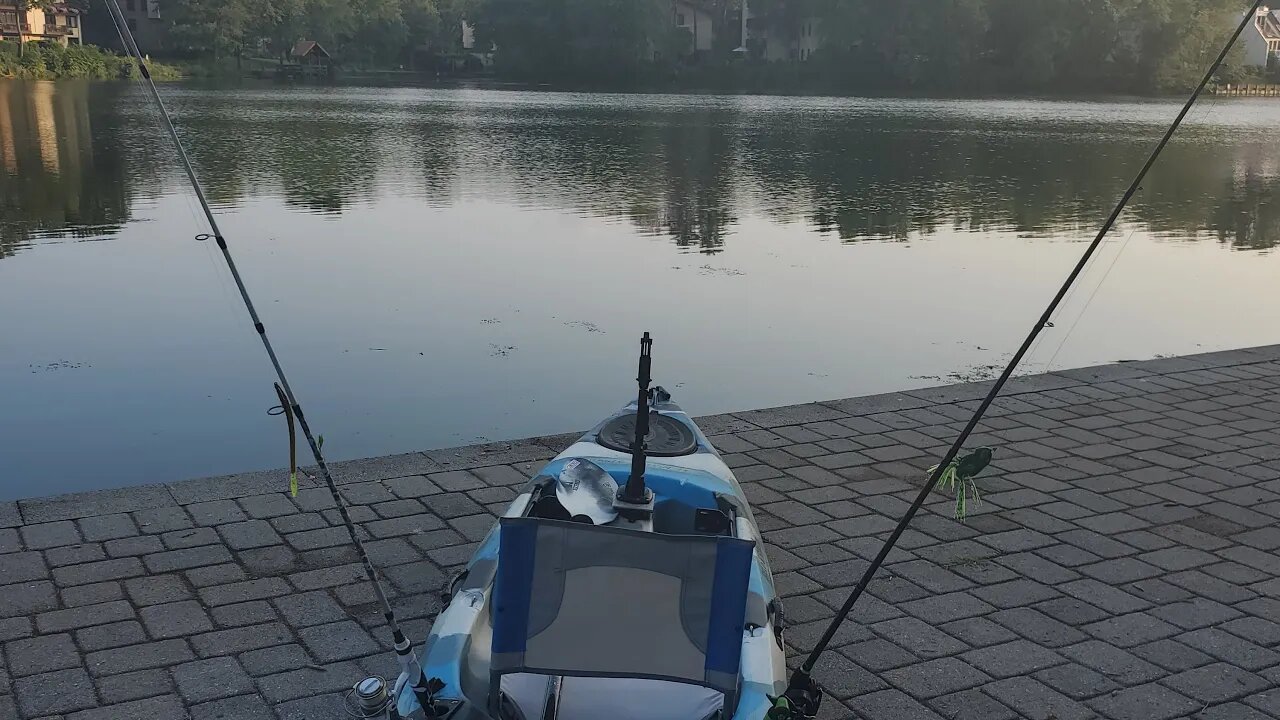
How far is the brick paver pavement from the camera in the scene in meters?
3.83

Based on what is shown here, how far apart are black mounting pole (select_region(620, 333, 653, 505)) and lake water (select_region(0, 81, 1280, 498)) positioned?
12.3ft

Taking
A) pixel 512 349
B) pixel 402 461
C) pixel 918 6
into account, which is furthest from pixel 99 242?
pixel 918 6

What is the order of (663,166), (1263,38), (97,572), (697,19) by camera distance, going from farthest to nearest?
(697,19), (1263,38), (663,166), (97,572)

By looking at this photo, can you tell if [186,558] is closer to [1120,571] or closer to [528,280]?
[1120,571]

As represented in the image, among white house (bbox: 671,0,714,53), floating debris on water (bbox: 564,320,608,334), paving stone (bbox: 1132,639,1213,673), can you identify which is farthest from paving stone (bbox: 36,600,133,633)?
white house (bbox: 671,0,714,53)

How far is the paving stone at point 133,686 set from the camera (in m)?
3.64

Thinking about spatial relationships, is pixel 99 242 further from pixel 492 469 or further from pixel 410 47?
pixel 410 47

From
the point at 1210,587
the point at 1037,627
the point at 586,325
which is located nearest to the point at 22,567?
the point at 1037,627

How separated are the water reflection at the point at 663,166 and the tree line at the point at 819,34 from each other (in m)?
21.7

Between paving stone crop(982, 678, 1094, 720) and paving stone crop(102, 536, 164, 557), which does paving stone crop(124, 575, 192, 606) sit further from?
paving stone crop(982, 678, 1094, 720)

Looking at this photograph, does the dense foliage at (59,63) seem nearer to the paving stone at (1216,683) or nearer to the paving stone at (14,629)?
the paving stone at (14,629)

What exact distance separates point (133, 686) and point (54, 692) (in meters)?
0.23

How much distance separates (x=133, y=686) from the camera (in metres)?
3.70

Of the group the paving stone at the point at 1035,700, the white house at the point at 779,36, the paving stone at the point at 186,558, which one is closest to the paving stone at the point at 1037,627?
the paving stone at the point at 1035,700
